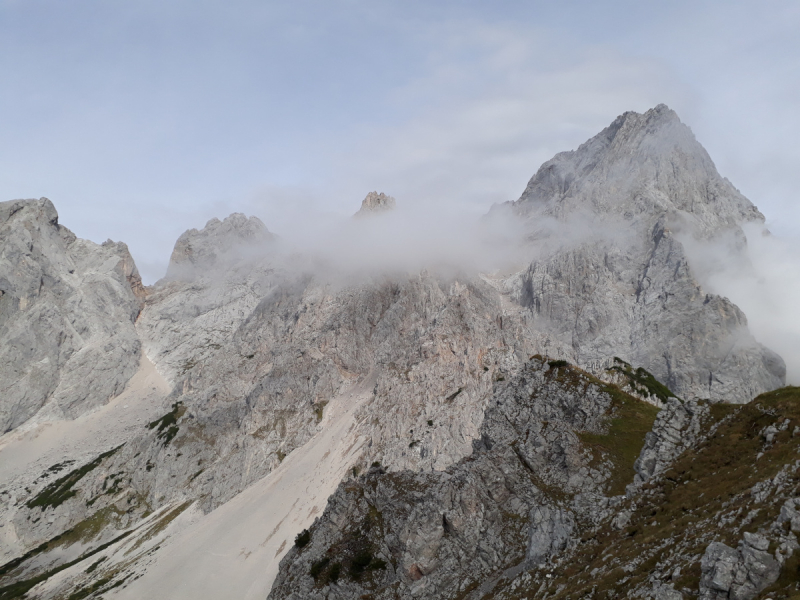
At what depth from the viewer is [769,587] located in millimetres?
21188

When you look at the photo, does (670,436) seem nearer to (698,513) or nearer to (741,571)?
(698,513)

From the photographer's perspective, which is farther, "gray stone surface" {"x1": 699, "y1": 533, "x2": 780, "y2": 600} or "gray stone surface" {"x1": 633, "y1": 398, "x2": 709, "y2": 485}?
"gray stone surface" {"x1": 633, "y1": 398, "x2": 709, "y2": 485}

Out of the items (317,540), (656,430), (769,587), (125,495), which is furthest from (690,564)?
(125,495)

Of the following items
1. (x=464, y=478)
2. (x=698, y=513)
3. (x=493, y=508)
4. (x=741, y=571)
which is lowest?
(x=493, y=508)

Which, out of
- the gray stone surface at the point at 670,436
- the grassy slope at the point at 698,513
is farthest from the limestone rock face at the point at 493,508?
the grassy slope at the point at 698,513

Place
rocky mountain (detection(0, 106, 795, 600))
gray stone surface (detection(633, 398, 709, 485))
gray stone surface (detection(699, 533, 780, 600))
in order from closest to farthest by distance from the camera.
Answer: gray stone surface (detection(699, 533, 780, 600)) → rocky mountain (detection(0, 106, 795, 600)) → gray stone surface (detection(633, 398, 709, 485))

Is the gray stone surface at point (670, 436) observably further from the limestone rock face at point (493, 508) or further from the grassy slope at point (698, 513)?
the limestone rock face at point (493, 508)

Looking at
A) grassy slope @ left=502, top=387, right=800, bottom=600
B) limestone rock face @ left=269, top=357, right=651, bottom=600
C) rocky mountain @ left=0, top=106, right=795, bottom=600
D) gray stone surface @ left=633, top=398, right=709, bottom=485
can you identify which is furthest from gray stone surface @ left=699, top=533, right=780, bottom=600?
gray stone surface @ left=633, top=398, right=709, bottom=485

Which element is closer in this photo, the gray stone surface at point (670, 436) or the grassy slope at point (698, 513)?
the grassy slope at point (698, 513)

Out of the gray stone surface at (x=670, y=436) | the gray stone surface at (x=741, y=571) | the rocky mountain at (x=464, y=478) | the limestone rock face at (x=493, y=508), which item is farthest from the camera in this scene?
the limestone rock face at (x=493, y=508)

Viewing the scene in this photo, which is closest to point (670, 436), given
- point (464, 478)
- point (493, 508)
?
point (493, 508)

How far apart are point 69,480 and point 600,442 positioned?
678 ft

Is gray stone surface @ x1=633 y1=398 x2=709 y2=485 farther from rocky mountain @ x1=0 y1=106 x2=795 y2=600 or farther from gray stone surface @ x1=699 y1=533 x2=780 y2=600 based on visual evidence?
gray stone surface @ x1=699 y1=533 x2=780 y2=600

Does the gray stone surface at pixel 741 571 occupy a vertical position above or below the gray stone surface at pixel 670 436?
above
